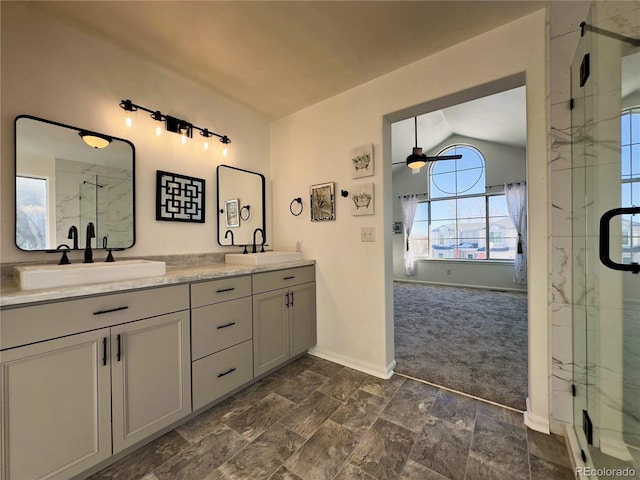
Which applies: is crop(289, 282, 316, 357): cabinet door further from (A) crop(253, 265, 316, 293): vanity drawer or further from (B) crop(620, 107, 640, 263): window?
(B) crop(620, 107, 640, 263): window

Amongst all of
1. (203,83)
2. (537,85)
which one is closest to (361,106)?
(537,85)

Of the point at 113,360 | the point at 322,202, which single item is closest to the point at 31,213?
the point at 113,360

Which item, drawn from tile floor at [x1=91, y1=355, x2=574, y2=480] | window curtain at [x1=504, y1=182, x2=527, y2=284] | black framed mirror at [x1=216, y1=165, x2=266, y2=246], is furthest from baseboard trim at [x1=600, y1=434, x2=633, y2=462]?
window curtain at [x1=504, y1=182, x2=527, y2=284]

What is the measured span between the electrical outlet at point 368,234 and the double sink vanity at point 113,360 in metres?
0.85

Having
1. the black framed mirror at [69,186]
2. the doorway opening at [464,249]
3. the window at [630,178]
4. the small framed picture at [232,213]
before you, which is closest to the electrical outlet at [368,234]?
the doorway opening at [464,249]

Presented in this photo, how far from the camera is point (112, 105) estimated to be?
174 centimetres

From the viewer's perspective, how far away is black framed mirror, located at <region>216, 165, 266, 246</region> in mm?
2361

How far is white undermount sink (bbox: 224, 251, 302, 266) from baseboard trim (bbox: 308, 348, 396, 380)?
3.09 feet

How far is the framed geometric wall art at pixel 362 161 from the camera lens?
212cm

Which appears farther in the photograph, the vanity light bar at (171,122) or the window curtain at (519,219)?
the window curtain at (519,219)

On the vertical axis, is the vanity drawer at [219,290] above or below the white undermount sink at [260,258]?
below

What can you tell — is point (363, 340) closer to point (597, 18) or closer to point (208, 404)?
point (208, 404)

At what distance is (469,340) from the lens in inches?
109

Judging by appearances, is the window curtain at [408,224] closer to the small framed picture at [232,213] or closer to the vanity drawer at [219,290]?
the small framed picture at [232,213]
